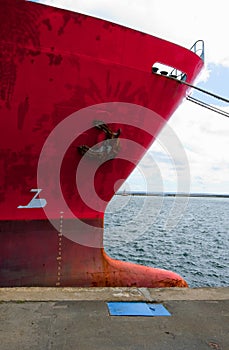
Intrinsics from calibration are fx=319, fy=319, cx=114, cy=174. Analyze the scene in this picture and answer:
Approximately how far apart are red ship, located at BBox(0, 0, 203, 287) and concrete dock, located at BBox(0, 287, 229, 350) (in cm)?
160

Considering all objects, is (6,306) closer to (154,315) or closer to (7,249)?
(154,315)

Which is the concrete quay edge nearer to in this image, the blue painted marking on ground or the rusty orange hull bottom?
the blue painted marking on ground

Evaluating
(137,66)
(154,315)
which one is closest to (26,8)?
(137,66)

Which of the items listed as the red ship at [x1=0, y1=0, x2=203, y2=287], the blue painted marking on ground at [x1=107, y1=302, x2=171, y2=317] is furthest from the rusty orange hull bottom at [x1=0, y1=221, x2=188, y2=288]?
the blue painted marking on ground at [x1=107, y1=302, x2=171, y2=317]

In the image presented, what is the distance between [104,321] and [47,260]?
8.27 feet

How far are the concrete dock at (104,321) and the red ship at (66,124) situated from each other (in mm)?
1596

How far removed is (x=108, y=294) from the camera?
3.79 m

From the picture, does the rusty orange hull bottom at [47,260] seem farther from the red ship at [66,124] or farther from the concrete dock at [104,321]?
the concrete dock at [104,321]

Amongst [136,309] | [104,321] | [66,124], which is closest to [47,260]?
[66,124]

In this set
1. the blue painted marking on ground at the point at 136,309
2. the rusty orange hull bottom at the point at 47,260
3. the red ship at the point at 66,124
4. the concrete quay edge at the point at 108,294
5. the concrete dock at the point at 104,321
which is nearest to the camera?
the concrete dock at the point at 104,321

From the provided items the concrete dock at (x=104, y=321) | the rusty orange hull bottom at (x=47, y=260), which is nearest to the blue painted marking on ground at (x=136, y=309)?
the concrete dock at (x=104, y=321)

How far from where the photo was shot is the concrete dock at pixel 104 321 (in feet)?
8.70

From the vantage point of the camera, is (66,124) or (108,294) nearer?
(108,294)

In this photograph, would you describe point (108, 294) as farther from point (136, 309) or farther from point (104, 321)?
point (104, 321)
